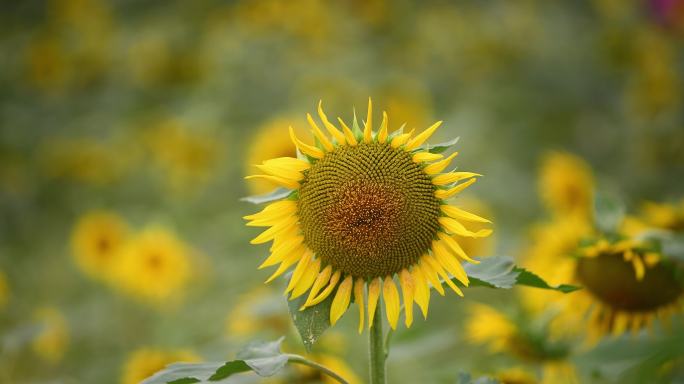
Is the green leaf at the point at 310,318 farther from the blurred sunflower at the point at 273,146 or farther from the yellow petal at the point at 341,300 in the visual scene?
the blurred sunflower at the point at 273,146

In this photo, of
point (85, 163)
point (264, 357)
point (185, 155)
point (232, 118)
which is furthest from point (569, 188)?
point (85, 163)

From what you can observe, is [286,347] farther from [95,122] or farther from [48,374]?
[95,122]

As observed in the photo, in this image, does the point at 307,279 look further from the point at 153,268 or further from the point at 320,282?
the point at 153,268

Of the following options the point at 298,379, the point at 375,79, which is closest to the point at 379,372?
the point at 298,379

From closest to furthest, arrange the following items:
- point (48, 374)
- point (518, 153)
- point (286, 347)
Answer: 1. point (286, 347)
2. point (48, 374)
3. point (518, 153)

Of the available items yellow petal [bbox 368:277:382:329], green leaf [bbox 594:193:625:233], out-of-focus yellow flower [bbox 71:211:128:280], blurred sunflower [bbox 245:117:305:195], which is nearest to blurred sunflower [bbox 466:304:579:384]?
green leaf [bbox 594:193:625:233]

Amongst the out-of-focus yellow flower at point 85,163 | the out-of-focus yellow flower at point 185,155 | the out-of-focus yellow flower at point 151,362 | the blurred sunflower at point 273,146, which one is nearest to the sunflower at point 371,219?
the out-of-focus yellow flower at point 151,362
